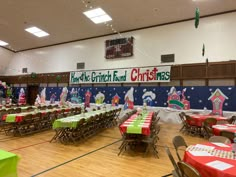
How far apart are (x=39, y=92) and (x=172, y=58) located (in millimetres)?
10915

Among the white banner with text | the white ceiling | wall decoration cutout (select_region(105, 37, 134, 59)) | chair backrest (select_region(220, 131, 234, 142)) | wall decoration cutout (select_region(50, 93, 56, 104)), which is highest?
the white ceiling

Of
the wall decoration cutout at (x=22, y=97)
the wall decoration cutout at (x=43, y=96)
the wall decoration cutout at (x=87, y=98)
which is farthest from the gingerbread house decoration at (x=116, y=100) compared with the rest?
the wall decoration cutout at (x=22, y=97)

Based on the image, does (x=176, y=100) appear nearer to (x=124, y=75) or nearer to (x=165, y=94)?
(x=165, y=94)

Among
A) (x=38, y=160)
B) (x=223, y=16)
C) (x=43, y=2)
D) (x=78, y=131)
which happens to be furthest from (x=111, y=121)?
(x=223, y=16)

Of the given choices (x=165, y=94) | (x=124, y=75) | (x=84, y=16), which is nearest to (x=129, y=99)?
(x=124, y=75)

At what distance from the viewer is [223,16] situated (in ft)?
29.9

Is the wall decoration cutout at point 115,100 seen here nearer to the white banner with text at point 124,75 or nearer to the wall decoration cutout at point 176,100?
the white banner with text at point 124,75

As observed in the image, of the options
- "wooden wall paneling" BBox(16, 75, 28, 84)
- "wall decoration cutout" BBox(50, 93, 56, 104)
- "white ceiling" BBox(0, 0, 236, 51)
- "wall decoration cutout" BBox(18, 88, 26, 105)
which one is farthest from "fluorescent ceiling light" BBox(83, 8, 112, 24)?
"wall decoration cutout" BBox(18, 88, 26, 105)

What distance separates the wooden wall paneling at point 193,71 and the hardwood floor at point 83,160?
4.23 m

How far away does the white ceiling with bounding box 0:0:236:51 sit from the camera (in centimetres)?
877

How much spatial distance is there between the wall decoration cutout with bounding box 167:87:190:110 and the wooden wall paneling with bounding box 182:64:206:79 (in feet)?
2.66

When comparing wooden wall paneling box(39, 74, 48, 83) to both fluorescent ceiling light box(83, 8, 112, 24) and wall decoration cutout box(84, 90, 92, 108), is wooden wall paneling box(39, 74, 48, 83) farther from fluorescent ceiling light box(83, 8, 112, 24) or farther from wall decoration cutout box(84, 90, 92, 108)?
fluorescent ceiling light box(83, 8, 112, 24)

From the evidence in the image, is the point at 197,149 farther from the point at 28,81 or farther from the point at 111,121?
the point at 28,81

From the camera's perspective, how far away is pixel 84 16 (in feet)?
34.0
